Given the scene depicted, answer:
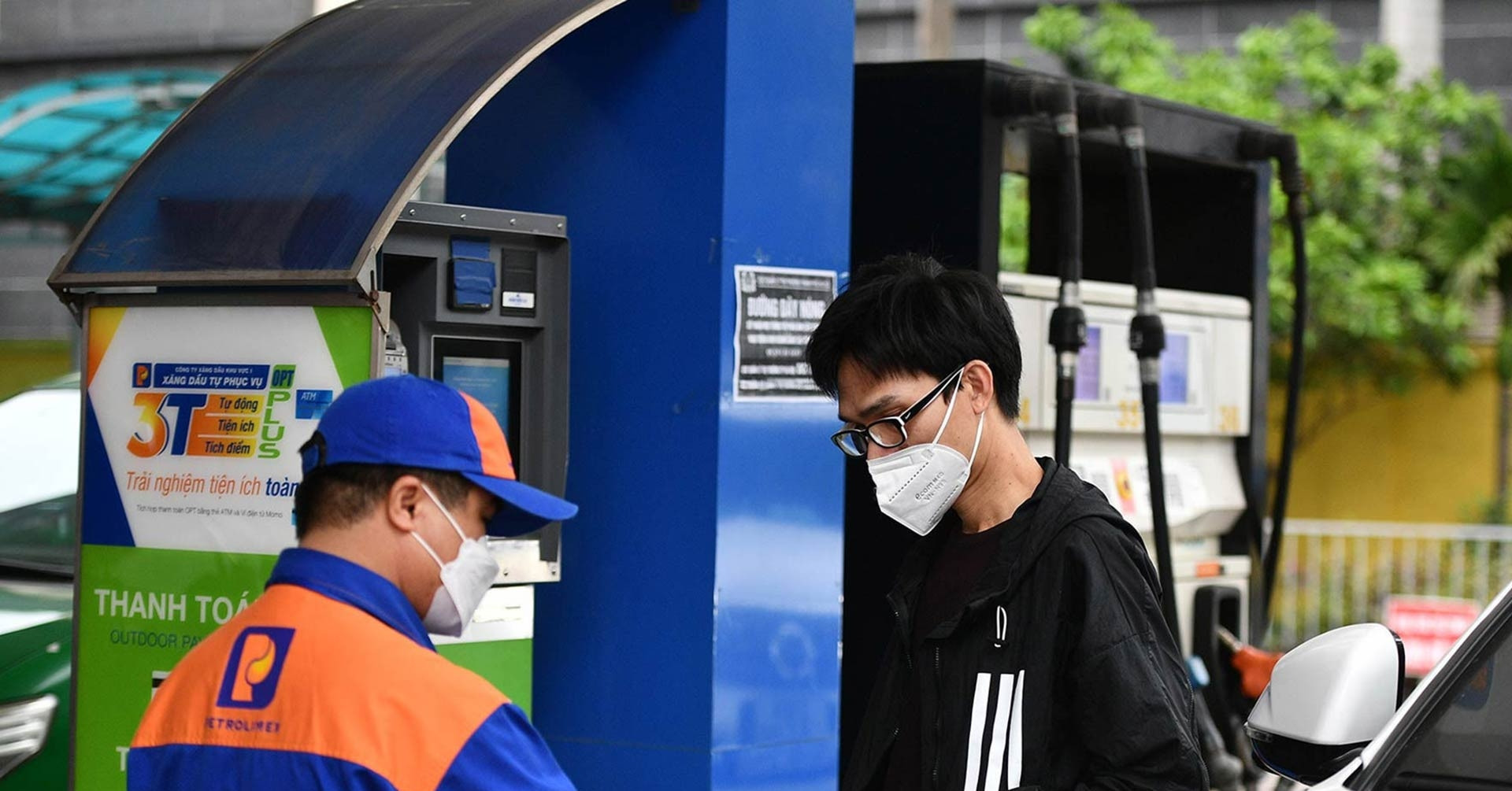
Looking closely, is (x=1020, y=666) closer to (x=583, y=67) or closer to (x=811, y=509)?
(x=811, y=509)

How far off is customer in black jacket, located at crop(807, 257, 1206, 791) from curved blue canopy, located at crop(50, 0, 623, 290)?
1.23 meters

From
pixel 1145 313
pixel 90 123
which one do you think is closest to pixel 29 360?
pixel 90 123

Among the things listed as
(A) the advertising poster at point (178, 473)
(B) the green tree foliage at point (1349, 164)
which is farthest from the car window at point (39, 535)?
(B) the green tree foliage at point (1349, 164)

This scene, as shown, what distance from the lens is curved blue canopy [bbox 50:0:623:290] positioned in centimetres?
389

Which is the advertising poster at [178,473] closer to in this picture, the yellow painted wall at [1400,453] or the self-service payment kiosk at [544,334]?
the self-service payment kiosk at [544,334]

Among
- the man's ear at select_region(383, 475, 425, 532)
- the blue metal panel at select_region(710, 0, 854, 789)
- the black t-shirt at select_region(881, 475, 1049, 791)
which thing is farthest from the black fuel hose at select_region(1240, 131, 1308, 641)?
the man's ear at select_region(383, 475, 425, 532)

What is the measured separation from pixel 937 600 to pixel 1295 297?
4104 millimetres

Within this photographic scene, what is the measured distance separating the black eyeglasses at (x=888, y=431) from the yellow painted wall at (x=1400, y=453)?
1362cm

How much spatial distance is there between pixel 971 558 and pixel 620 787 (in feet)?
6.42

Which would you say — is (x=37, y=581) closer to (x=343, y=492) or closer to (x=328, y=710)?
(x=343, y=492)

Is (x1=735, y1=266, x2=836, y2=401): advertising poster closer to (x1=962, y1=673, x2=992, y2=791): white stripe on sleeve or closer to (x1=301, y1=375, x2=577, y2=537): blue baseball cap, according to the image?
(x1=962, y1=673, x2=992, y2=791): white stripe on sleeve

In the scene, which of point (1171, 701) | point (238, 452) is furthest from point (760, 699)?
point (1171, 701)

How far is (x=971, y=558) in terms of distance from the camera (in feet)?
9.77

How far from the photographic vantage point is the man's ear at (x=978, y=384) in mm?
2994
